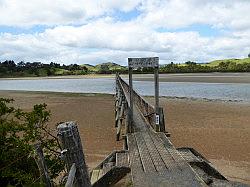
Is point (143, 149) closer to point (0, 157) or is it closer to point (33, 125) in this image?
point (33, 125)

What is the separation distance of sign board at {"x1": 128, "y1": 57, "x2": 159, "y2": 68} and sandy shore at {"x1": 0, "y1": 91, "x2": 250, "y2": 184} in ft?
9.98

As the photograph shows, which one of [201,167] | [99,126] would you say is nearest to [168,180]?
[201,167]

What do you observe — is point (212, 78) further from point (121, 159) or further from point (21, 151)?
point (21, 151)

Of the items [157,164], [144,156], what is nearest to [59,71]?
[144,156]

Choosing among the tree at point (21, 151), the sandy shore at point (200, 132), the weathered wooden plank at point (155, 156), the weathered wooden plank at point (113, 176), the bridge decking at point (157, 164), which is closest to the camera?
the tree at point (21, 151)

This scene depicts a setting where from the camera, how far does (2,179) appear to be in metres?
5.64

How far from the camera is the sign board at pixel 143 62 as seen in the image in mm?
10047

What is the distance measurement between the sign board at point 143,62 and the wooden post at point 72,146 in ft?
19.4

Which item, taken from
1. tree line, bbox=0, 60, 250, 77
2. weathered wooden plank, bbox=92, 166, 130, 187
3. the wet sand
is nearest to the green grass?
tree line, bbox=0, 60, 250, 77

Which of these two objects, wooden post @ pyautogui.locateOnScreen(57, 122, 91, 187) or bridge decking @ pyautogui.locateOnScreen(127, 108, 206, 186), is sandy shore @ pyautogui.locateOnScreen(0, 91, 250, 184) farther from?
wooden post @ pyautogui.locateOnScreen(57, 122, 91, 187)

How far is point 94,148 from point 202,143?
375 centimetres

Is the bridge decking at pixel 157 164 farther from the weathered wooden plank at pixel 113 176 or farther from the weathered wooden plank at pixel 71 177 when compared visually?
the weathered wooden plank at pixel 71 177

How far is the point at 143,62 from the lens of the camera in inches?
398

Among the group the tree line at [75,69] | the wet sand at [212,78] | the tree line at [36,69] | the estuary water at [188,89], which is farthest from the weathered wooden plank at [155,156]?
the tree line at [36,69]
